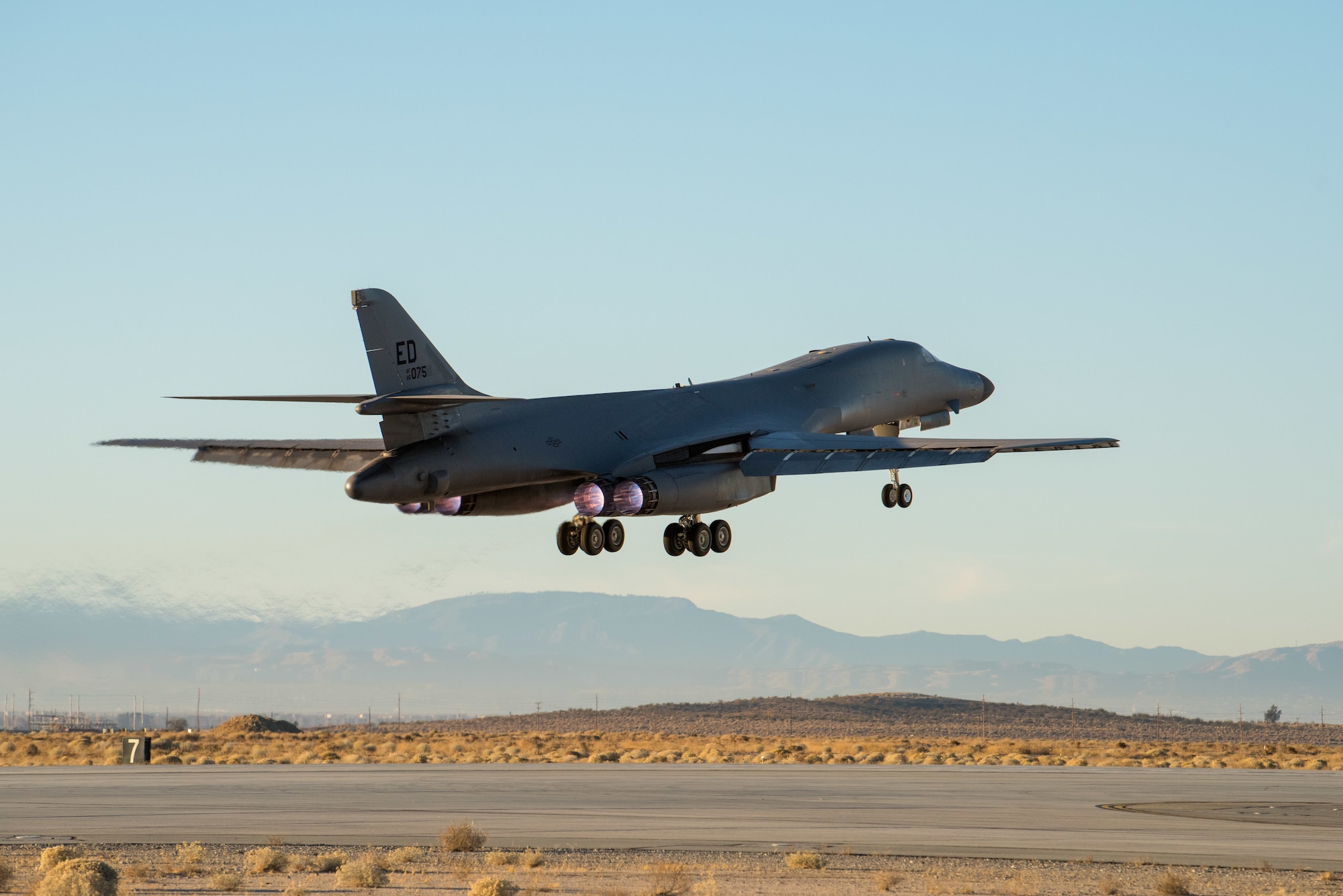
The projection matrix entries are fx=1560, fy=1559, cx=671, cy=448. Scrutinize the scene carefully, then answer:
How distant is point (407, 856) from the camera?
28938mm

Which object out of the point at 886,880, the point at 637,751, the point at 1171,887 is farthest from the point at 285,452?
the point at 637,751

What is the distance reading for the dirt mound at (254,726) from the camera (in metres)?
103

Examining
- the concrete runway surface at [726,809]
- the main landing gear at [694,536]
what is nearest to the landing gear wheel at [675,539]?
the main landing gear at [694,536]

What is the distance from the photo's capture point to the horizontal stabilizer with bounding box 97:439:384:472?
3319 cm

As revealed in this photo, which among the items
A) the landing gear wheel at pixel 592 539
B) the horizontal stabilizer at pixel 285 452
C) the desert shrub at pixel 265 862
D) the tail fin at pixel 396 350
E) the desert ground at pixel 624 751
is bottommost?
the desert shrub at pixel 265 862

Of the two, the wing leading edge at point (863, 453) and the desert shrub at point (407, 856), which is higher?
the wing leading edge at point (863, 453)

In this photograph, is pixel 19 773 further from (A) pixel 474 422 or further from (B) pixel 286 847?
(A) pixel 474 422

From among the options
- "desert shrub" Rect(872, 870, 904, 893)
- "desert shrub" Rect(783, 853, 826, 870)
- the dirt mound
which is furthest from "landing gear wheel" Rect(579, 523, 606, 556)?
the dirt mound

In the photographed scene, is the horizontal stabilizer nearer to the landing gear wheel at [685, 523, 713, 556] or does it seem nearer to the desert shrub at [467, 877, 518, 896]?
the landing gear wheel at [685, 523, 713, 556]

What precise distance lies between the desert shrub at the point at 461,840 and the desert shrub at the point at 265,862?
349 centimetres

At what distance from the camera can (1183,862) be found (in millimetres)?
28953

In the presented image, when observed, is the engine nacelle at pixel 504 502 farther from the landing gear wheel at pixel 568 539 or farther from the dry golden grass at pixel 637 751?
the dry golden grass at pixel 637 751

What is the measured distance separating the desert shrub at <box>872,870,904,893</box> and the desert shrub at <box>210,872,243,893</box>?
10.6m

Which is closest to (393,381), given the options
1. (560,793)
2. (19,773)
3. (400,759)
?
(560,793)
